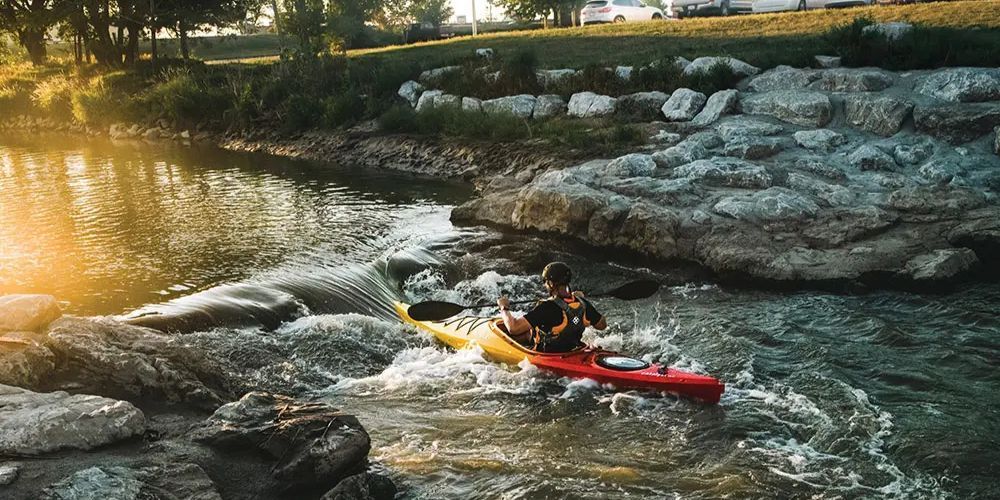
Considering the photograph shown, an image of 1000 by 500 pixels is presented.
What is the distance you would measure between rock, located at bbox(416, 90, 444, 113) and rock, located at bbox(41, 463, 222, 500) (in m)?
15.3

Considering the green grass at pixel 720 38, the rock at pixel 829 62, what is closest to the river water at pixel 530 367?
the rock at pixel 829 62

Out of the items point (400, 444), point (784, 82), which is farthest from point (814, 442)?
point (784, 82)

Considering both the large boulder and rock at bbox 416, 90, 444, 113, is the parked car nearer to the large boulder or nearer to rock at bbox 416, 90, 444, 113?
rock at bbox 416, 90, 444, 113

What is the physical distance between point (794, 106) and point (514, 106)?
618 centimetres

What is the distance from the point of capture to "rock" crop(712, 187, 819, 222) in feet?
34.6

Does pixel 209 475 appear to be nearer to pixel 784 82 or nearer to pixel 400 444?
pixel 400 444

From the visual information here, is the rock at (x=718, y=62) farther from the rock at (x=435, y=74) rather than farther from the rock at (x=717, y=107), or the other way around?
the rock at (x=435, y=74)

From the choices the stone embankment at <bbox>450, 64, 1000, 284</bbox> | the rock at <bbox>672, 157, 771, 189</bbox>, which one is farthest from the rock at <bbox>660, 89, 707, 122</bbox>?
→ the rock at <bbox>672, 157, 771, 189</bbox>

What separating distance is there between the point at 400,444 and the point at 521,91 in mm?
13765

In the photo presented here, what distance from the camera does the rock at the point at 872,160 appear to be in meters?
11.9

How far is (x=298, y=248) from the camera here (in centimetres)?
1115

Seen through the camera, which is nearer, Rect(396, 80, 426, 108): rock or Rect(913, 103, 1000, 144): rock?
Rect(913, 103, 1000, 144): rock

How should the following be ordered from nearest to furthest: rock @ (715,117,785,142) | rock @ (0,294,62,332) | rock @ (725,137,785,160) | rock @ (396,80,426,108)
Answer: rock @ (0,294,62,332), rock @ (725,137,785,160), rock @ (715,117,785,142), rock @ (396,80,426,108)

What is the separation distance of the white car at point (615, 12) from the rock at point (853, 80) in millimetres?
16133
